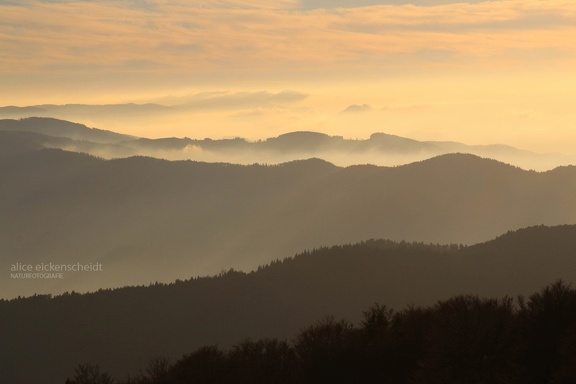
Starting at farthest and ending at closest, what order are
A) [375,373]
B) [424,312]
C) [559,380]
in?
1. [424,312]
2. [375,373]
3. [559,380]

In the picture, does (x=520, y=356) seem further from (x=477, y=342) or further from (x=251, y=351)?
(x=251, y=351)

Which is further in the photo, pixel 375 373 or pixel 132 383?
pixel 132 383

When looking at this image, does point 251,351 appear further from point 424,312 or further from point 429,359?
point 429,359

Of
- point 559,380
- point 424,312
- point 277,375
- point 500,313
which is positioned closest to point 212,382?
point 277,375

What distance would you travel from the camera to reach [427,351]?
125 ft

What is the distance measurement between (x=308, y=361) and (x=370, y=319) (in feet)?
14.3

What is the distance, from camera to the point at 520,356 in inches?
1361

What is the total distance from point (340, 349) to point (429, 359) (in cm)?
728

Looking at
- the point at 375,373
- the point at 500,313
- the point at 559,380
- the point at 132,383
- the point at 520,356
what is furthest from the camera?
the point at 132,383

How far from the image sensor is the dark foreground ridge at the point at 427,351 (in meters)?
34.2

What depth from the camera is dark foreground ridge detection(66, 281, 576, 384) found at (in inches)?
1346

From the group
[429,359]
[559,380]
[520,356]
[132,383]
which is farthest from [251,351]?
[559,380]

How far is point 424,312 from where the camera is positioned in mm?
44906

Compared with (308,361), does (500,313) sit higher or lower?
higher
